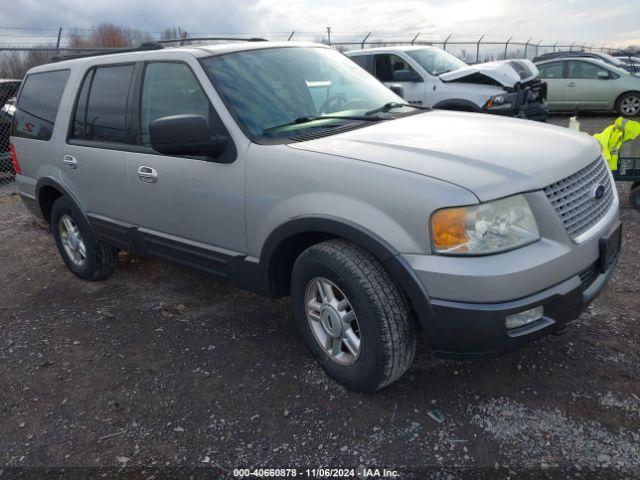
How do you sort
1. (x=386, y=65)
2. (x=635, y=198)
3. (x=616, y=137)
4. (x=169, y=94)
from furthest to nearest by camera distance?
(x=386, y=65), (x=635, y=198), (x=616, y=137), (x=169, y=94)

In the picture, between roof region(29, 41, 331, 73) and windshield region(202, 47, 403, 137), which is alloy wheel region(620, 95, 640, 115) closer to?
windshield region(202, 47, 403, 137)

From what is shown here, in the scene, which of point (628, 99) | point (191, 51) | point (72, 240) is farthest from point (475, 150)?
point (628, 99)

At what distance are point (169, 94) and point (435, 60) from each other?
7.64 m

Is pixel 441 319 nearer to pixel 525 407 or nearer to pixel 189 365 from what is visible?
pixel 525 407

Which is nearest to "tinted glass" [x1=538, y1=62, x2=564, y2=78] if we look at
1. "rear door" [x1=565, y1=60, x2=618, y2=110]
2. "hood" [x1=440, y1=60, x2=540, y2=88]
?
"rear door" [x1=565, y1=60, x2=618, y2=110]

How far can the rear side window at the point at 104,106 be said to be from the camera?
3.82 meters

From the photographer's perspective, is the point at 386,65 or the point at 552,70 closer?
the point at 386,65

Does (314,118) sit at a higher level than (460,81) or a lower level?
lower

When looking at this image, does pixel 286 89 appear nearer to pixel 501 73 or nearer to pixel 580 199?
pixel 580 199

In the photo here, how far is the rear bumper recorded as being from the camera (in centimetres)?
229

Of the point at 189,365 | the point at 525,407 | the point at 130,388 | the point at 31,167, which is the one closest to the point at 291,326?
the point at 189,365

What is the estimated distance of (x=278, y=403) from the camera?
9.53 ft

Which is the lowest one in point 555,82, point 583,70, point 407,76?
point 555,82

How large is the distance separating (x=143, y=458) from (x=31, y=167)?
3337mm
